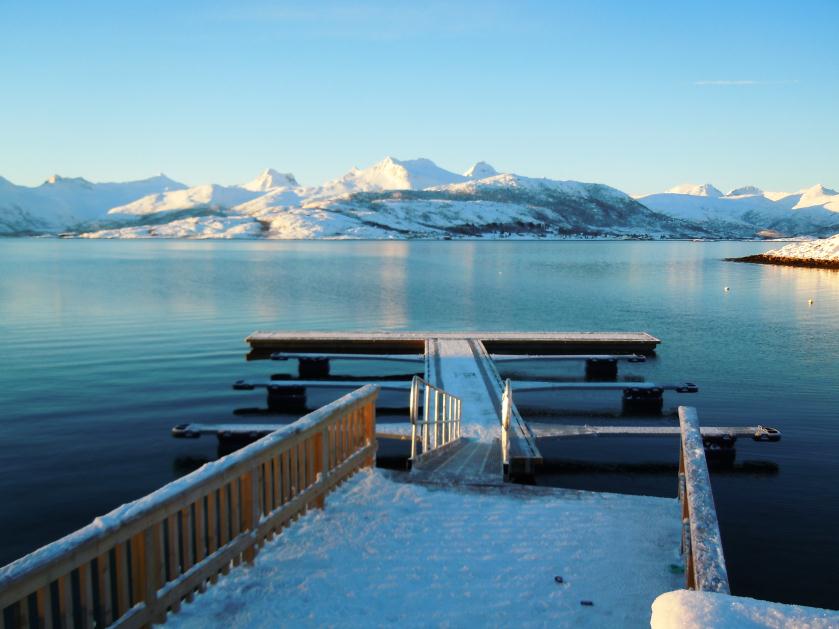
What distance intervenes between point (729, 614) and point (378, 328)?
3424 cm

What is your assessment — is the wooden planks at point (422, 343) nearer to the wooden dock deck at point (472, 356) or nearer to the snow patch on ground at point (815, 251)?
the wooden dock deck at point (472, 356)

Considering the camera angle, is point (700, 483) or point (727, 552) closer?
point (700, 483)

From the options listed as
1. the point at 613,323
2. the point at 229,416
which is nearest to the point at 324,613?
the point at 229,416

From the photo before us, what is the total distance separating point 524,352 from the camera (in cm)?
2870

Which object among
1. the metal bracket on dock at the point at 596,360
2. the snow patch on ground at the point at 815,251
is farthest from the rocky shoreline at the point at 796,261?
the metal bracket on dock at the point at 596,360

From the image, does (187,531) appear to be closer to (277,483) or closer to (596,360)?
(277,483)

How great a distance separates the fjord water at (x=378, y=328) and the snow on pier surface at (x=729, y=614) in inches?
163

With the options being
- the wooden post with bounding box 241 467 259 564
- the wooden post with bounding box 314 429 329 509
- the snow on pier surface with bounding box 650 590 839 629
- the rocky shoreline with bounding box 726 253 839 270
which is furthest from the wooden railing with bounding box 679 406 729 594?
the rocky shoreline with bounding box 726 253 839 270

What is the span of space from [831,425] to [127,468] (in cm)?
1924

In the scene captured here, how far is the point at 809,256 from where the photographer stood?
10175 centimetres

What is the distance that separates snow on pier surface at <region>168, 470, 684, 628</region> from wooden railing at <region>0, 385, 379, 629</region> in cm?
27

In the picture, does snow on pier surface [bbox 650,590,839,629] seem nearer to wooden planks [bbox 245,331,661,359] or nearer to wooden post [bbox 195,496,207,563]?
wooden post [bbox 195,496,207,563]

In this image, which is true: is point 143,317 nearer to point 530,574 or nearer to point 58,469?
point 58,469

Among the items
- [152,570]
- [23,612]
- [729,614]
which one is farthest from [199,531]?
[729,614]
